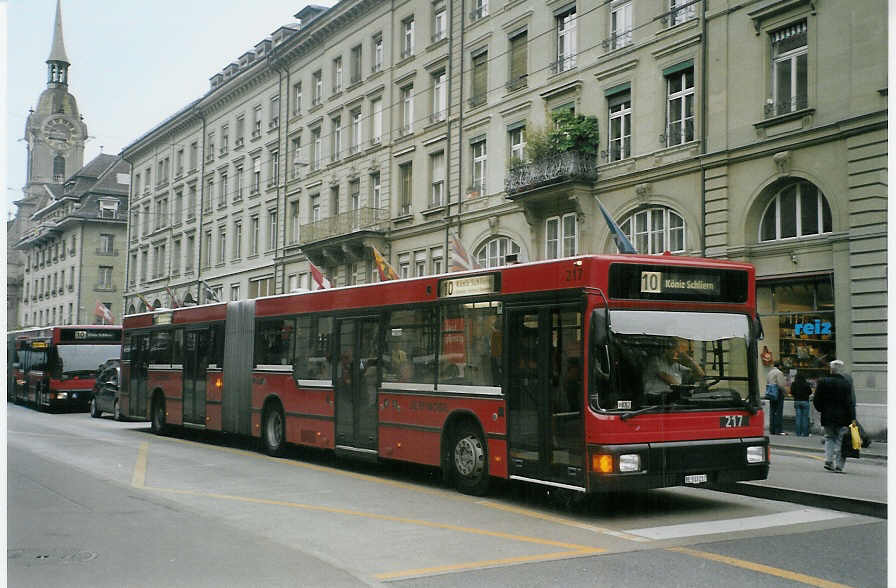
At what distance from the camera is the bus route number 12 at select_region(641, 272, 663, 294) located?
9.90 meters

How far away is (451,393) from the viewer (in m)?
11.8

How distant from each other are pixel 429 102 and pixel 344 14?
14.1 feet

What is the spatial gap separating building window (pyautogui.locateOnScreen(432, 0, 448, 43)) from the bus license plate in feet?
83.1

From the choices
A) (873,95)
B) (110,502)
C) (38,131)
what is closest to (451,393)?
(110,502)

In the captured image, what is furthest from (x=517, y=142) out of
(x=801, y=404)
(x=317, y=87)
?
(x=801, y=404)

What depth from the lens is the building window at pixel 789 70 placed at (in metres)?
21.6

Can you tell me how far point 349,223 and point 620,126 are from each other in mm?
13401

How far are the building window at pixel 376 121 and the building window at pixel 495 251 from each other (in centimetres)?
708

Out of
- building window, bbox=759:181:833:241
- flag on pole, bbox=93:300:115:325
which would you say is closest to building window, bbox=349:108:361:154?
flag on pole, bbox=93:300:115:325

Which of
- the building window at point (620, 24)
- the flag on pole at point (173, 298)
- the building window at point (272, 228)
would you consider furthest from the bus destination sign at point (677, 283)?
the building window at point (272, 228)

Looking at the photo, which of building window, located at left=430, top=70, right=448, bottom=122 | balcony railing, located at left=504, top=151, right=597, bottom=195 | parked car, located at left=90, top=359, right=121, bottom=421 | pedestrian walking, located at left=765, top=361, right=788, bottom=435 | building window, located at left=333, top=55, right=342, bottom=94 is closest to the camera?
pedestrian walking, located at left=765, top=361, right=788, bottom=435

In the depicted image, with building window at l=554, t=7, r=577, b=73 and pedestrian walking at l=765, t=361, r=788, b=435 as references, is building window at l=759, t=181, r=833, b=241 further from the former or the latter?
building window at l=554, t=7, r=577, b=73

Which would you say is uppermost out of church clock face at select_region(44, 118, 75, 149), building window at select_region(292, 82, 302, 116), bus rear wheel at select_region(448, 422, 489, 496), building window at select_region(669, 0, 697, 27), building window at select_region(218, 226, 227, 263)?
building window at select_region(292, 82, 302, 116)

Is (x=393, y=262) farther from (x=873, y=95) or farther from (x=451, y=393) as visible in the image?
(x=451, y=393)
